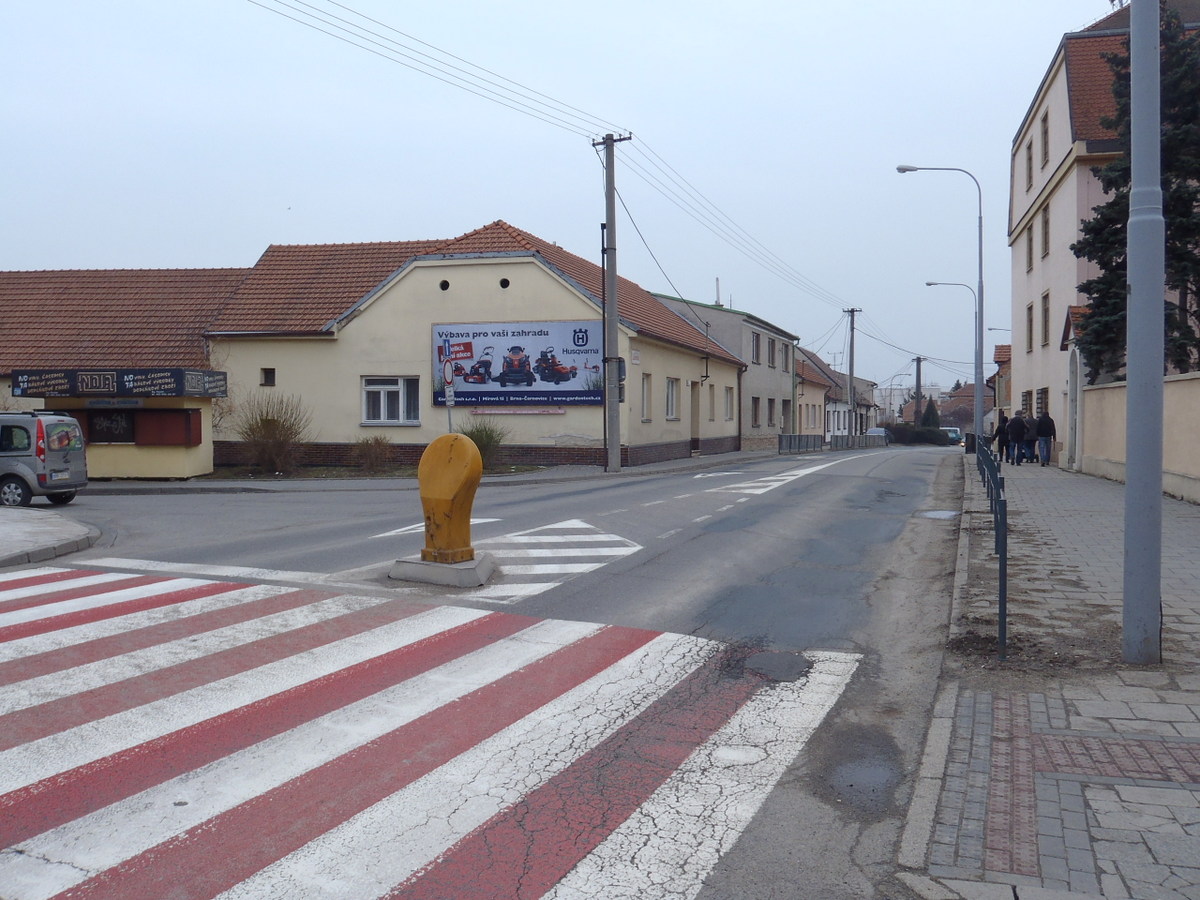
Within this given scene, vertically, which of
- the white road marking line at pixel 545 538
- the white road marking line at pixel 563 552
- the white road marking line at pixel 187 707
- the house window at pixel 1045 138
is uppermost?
the house window at pixel 1045 138

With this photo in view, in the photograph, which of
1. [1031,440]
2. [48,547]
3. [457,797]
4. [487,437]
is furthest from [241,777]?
[1031,440]

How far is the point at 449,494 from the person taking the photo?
9.60m

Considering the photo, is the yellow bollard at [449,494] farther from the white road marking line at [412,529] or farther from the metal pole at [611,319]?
the metal pole at [611,319]

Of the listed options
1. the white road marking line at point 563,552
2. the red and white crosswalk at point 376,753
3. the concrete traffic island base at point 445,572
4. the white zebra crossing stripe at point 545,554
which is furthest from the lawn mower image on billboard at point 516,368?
the red and white crosswalk at point 376,753

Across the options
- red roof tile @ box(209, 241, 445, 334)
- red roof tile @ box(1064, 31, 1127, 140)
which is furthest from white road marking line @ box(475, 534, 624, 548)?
red roof tile @ box(1064, 31, 1127, 140)

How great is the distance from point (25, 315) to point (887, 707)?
106ft

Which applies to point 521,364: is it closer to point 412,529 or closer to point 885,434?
point 412,529

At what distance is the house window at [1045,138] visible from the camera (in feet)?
101

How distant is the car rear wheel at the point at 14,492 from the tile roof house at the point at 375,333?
9.41 m

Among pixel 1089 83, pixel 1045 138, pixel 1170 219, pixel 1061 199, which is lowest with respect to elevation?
pixel 1170 219

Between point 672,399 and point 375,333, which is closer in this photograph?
point 375,333

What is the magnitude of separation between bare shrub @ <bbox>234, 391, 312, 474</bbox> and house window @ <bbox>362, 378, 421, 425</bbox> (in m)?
2.31

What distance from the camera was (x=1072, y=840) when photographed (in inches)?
160

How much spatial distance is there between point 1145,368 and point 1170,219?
1721 centimetres
